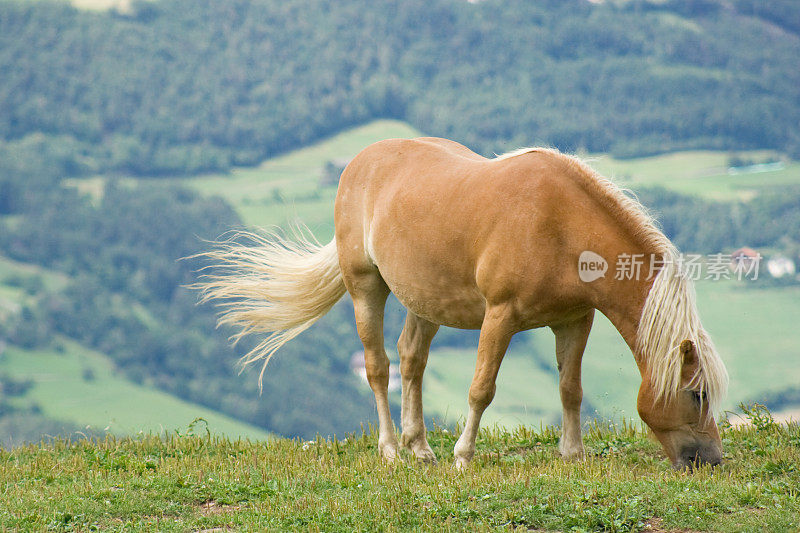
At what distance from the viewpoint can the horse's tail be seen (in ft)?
27.7

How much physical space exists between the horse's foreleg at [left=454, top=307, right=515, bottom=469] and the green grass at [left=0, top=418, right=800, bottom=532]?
7.6 inches

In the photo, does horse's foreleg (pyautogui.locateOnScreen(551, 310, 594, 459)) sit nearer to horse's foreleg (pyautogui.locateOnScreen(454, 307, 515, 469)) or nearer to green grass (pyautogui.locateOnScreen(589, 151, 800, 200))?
horse's foreleg (pyautogui.locateOnScreen(454, 307, 515, 469))

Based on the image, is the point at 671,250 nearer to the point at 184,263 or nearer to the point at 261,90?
the point at 184,263

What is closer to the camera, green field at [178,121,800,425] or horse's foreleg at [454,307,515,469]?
horse's foreleg at [454,307,515,469]

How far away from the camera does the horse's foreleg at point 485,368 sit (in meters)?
6.28

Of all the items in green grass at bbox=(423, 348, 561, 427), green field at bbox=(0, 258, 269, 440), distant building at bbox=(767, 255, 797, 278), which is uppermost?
distant building at bbox=(767, 255, 797, 278)

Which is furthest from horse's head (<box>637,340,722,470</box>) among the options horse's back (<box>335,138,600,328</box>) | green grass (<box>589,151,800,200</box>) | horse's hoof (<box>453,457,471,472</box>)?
green grass (<box>589,151,800,200</box>)

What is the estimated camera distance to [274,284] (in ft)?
28.1

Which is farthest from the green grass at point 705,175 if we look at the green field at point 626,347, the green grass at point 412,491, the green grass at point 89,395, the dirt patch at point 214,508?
the dirt patch at point 214,508

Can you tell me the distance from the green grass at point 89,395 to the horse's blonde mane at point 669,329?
6108 centimetres

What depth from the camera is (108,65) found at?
486 ft

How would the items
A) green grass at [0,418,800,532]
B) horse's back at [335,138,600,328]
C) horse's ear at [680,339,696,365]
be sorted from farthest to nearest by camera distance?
horse's back at [335,138,600,328], horse's ear at [680,339,696,365], green grass at [0,418,800,532]

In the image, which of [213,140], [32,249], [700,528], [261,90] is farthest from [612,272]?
[261,90]

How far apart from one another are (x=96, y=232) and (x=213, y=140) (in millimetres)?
34865
